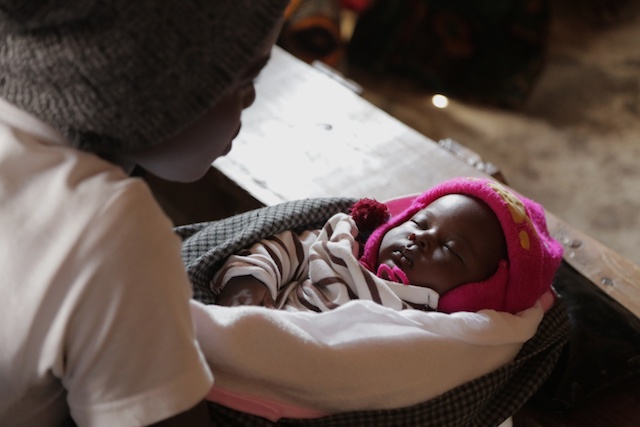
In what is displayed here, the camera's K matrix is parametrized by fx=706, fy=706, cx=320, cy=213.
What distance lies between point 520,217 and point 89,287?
2.24 feet

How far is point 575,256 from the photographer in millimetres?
1269

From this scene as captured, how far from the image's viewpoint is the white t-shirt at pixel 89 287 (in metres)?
0.57

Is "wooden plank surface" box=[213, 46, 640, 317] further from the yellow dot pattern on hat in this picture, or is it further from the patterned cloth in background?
the patterned cloth in background

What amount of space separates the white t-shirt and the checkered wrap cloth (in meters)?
0.24

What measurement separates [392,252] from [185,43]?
558mm

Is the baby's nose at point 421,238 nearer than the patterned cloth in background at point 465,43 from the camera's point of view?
Yes

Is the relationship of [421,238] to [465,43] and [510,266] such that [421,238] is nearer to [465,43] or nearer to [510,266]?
[510,266]

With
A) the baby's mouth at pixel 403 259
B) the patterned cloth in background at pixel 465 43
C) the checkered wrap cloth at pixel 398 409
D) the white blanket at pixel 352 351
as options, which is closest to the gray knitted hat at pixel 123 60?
the white blanket at pixel 352 351

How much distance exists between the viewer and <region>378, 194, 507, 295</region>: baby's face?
1042 millimetres

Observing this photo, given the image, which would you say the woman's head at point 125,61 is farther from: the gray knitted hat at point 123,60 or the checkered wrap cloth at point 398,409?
the checkered wrap cloth at point 398,409

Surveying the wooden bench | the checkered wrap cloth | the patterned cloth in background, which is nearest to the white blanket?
the checkered wrap cloth

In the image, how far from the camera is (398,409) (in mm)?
892

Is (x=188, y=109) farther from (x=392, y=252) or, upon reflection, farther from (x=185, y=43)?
(x=392, y=252)

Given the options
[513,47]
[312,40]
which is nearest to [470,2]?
[513,47]
